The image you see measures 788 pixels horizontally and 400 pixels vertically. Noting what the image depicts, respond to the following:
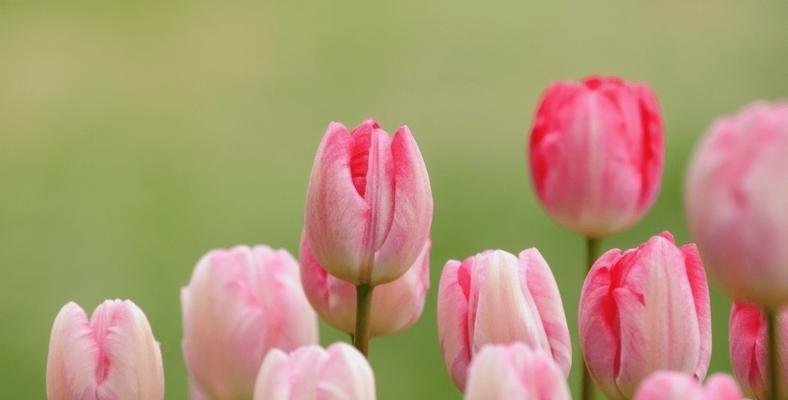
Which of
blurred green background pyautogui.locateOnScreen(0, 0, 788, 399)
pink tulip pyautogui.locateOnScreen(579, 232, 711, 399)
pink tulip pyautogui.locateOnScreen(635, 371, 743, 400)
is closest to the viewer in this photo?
pink tulip pyautogui.locateOnScreen(635, 371, 743, 400)

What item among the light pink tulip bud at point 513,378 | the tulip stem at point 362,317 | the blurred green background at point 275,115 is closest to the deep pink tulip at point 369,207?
the tulip stem at point 362,317

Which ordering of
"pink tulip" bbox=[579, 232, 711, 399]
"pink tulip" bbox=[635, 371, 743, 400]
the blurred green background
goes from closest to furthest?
1. "pink tulip" bbox=[635, 371, 743, 400]
2. "pink tulip" bbox=[579, 232, 711, 399]
3. the blurred green background

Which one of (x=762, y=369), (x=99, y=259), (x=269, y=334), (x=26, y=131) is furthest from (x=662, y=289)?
(x=26, y=131)

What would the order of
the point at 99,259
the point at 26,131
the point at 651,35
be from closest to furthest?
the point at 99,259 → the point at 26,131 → the point at 651,35

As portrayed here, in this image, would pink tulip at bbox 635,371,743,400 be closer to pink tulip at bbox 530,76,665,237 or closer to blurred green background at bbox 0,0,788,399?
pink tulip at bbox 530,76,665,237

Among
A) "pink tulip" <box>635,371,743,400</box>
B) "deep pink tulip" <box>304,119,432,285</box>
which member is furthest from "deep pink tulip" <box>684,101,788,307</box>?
"deep pink tulip" <box>304,119,432,285</box>

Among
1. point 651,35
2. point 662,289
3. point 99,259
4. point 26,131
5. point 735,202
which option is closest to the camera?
point 735,202

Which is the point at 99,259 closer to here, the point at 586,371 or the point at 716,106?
the point at 716,106
